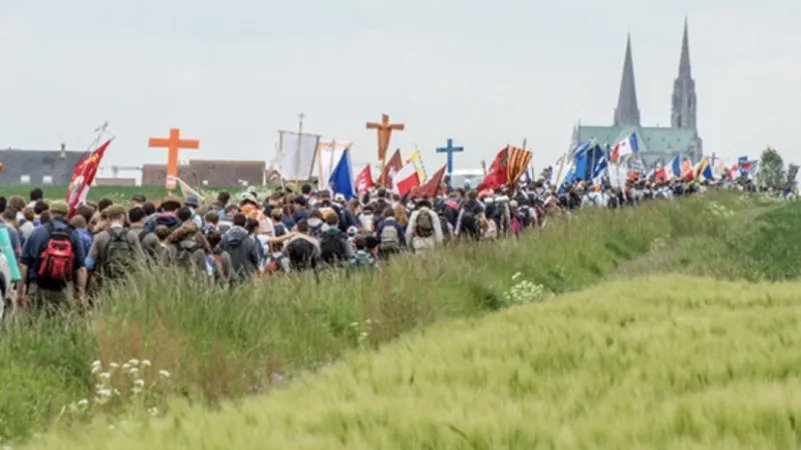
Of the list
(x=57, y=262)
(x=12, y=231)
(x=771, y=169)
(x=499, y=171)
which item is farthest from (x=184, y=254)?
(x=771, y=169)

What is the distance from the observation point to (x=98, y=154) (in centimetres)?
2016

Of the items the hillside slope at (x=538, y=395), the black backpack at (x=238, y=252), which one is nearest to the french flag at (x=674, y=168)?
the black backpack at (x=238, y=252)

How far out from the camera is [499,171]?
3412cm

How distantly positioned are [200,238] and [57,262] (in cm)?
145

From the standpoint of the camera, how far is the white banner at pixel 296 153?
28781 mm

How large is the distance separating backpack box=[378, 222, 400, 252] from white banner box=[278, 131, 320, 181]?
7139mm

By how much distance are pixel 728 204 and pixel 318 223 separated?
41.3 metres

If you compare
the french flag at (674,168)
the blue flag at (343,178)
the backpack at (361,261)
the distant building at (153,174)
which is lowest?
the distant building at (153,174)

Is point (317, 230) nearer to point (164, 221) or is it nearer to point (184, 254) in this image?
point (164, 221)

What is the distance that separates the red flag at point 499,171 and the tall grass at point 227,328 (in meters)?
14.2

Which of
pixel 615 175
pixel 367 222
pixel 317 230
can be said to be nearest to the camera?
pixel 317 230

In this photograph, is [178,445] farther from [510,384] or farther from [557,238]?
[557,238]

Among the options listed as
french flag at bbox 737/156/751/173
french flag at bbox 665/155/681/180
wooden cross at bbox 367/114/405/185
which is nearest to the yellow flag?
wooden cross at bbox 367/114/405/185

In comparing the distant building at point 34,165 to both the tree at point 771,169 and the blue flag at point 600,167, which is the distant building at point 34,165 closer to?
the tree at point 771,169
